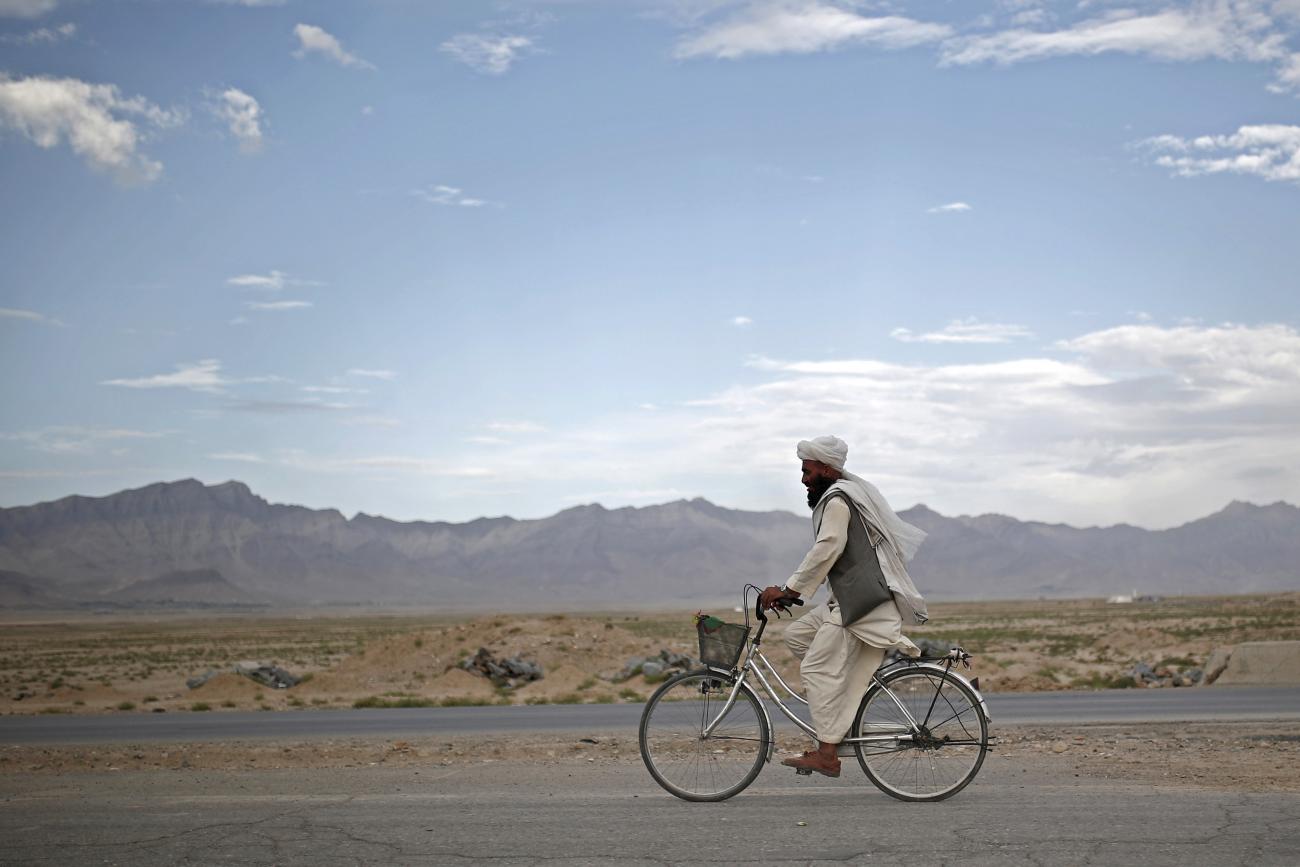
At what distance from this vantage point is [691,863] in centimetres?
664

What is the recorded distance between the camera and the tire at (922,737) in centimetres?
842

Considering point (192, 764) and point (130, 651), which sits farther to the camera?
point (130, 651)

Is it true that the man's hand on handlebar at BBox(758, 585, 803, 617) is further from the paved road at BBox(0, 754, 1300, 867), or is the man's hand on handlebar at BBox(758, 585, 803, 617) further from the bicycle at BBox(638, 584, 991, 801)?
the paved road at BBox(0, 754, 1300, 867)

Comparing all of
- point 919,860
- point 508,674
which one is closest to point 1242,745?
point 919,860

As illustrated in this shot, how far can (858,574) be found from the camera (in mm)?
8250

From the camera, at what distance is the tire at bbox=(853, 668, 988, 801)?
8422 mm

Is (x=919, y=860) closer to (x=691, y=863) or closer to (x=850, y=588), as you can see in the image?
(x=691, y=863)

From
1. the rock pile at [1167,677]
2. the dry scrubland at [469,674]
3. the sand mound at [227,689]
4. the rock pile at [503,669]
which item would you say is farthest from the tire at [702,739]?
the sand mound at [227,689]

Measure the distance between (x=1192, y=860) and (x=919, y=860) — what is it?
4.37 feet

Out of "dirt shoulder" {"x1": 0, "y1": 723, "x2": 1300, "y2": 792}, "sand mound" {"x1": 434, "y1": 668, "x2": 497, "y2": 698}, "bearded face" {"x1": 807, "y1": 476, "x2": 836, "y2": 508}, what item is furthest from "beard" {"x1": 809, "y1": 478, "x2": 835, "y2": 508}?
"sand mound" {"x1": 434, "y1": 668, "x2": 497, "y2": 698}

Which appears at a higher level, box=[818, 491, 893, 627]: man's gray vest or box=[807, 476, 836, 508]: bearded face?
box=[807, 476, 836, 508]: bearded face

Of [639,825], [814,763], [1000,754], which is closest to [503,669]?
[1000,754]

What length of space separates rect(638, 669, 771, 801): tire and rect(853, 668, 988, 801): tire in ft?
2.32

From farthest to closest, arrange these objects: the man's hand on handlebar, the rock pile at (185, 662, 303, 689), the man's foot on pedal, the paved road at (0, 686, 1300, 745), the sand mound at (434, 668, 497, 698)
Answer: the rock pile at (185, 662, 303, 689) < the sand mound at (434, 668, 497, 698) < the paved road at (0, 686, 1300, 745) < the man's foot on pedal < the man's hand on handlebar
